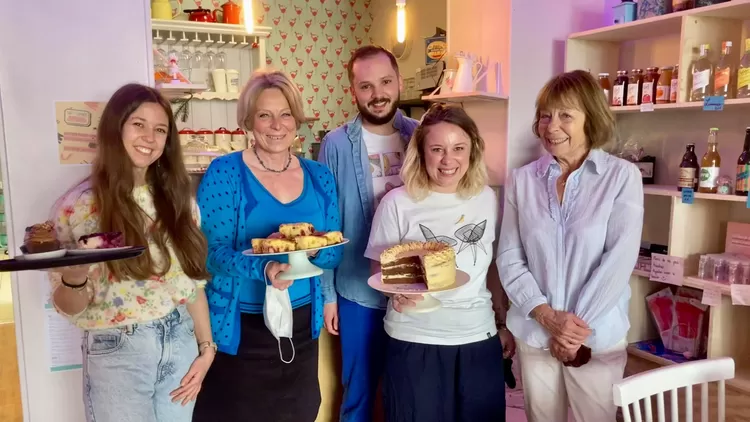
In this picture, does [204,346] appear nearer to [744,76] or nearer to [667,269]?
[667,269]

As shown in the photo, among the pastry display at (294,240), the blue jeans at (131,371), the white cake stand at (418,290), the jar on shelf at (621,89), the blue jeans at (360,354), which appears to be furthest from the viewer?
the jar on shelf at (621,89)

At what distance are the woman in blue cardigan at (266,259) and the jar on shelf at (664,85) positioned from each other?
176cm

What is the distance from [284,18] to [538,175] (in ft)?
16.8

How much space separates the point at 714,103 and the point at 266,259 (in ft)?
6.29

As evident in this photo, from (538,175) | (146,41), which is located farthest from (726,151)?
(146,41)

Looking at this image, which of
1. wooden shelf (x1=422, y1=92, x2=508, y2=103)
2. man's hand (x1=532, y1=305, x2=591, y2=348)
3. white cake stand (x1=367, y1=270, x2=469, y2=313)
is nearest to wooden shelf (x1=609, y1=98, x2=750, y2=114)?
wooden shelf (x1=422, y1=92, x2=508, y2=103)

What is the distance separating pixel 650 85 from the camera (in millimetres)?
2592

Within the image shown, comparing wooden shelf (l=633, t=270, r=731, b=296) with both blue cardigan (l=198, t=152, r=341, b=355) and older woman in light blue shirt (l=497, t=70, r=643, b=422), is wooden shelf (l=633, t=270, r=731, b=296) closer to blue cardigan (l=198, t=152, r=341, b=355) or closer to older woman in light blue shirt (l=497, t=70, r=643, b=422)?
older woman in light blue shirt (l=497, t=70, r=643, b=422)

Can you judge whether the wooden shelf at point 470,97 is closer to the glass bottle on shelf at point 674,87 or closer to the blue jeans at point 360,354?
the glass bottle on shelf at point 674,87

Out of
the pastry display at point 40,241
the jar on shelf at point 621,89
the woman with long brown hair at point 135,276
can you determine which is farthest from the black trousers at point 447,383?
the jar on shelf at point 621,89

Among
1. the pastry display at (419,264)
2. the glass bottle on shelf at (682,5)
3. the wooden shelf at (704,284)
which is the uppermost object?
the glass bottle on shelf at (682,5)

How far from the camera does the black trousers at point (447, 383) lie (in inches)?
69.8

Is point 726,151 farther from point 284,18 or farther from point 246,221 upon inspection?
point 284,18

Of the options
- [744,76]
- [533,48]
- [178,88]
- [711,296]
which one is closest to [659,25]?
[744,76]
